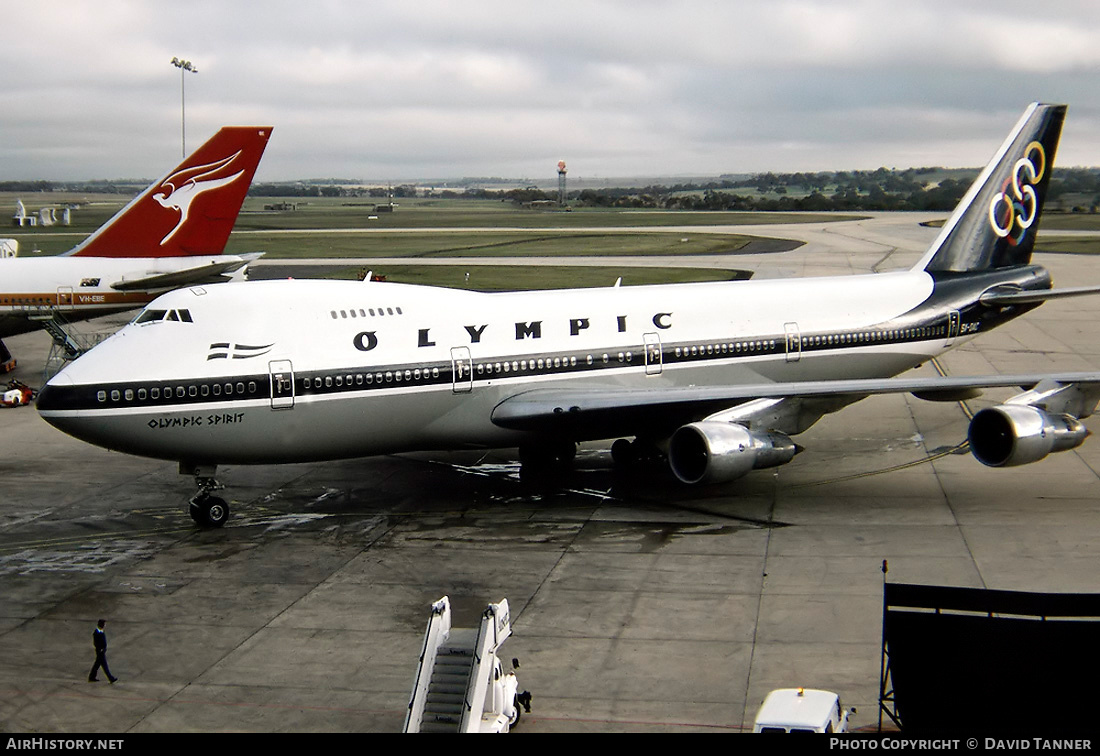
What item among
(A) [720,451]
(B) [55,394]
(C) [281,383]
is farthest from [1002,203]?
(B) [55,394]

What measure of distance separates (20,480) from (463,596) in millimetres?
13890

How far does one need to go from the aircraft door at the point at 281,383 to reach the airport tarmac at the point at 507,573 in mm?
2718

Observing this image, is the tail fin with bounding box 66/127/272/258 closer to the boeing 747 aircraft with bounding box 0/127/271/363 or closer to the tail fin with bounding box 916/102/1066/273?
the boeing 747 aircraft with bounding box 0/127/271/363

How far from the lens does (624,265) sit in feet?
254

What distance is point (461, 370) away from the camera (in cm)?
2284

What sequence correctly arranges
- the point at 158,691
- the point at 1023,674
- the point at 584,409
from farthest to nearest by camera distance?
the point at 584,409 → the point at 158,691 → the point at 1023,674

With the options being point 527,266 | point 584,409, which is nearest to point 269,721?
point 584,409

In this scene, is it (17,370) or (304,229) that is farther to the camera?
(304,229)

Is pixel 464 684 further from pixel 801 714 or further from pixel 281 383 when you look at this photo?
pixel 281 383

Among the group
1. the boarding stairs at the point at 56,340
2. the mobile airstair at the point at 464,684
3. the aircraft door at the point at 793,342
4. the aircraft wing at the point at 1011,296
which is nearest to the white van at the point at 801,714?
the mobile airstair at the point at 464,684

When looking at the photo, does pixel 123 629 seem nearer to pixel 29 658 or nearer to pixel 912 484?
pixel 29 658

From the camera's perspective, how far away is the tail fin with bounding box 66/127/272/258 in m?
39.3

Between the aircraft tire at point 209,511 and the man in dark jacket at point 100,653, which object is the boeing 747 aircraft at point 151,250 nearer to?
the aircraft tire at point 209,511

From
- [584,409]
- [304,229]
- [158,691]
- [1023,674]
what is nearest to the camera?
[1023,674]
